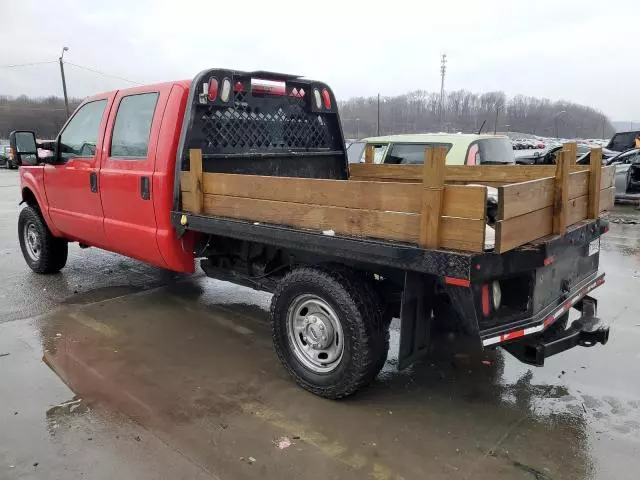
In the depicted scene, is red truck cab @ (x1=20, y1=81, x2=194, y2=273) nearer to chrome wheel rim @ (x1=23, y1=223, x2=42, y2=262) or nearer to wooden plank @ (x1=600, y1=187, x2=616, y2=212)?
chrome wheel rim @ (x1=23, y1=223, x2=42, y2=262)

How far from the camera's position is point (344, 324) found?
3293 millimetres

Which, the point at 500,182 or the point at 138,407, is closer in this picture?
the point at 138,407

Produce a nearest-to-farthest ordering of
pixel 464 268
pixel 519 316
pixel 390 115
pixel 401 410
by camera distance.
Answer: pixel 464 268 → pixel 519 316 → pixel 401 410 → pixel 390 115

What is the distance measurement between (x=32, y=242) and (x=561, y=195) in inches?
250

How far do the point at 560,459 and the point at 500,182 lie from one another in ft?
7.67

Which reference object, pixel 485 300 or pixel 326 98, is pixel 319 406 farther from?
pixel 326 98

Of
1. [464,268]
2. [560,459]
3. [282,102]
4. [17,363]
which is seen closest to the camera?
[464,268]

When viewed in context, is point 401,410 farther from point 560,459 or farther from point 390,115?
point 390,115

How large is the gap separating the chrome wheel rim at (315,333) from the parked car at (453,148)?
15.3 feet

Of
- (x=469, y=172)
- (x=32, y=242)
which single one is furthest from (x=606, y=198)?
(x=32, y=242)

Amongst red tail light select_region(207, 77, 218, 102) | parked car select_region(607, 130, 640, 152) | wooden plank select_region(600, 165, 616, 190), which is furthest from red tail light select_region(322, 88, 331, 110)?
parked car select_region(607, 130, 640, 152)

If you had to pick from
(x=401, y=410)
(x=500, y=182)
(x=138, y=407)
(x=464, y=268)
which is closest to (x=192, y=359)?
(x=138, y=407)

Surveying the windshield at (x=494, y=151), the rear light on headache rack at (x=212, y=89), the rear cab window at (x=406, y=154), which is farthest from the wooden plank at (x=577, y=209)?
the rear cab window at (x=406, y=154)

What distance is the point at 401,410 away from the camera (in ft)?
11.3
